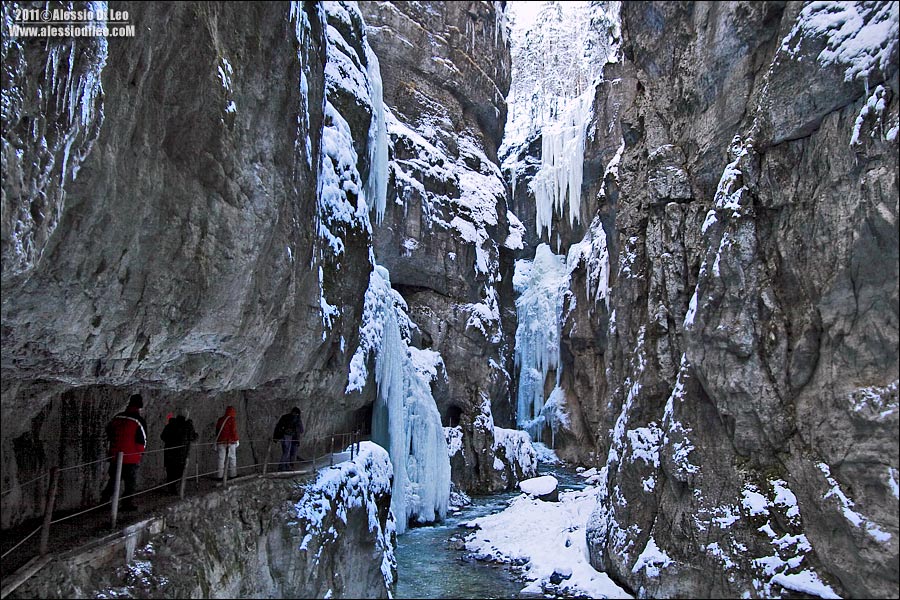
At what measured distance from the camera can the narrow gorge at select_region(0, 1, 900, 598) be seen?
5.27m

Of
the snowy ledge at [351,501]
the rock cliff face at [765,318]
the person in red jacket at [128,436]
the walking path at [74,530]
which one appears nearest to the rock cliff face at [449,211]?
the snowy ledge at [351,501]

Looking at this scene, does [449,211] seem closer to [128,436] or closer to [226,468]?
[226,468]

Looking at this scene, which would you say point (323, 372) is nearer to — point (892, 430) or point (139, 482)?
point (139, 482)

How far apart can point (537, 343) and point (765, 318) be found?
27.2 meters

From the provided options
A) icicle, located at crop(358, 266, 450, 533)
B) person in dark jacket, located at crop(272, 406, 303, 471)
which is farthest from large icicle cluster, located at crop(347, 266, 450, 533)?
person in dark jacket, located at crop(272, 406, 303, 471)

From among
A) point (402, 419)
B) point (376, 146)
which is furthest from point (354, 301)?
point (402, 419)

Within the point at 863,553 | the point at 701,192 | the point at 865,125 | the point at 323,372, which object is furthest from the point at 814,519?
the point at 323,372

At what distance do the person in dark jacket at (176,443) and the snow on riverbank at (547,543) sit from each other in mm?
7854

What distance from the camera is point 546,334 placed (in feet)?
121

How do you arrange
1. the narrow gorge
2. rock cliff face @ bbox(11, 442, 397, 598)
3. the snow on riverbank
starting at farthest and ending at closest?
1. the snow on riverbank
2. rock cliff face @ bbox(11, 442, 397, 598)
3. the narrow gorge

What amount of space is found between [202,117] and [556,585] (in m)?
11.5

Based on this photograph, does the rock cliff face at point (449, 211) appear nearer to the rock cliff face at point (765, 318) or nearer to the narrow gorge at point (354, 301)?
the narrow gorge at point (354, 301)

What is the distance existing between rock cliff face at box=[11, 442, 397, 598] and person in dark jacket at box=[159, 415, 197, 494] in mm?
816

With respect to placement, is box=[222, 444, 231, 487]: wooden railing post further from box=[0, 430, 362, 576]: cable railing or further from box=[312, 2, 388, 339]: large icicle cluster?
box=[312, 2, 388, 339]: large icicle cluster
